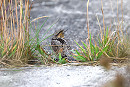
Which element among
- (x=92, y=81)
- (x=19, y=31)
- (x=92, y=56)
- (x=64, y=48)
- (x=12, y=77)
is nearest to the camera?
(x=92, y=81)

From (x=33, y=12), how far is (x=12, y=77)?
3651 millimetres

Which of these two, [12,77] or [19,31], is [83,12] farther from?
[12,77]

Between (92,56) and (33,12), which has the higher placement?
(33,12)

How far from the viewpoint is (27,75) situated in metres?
1.42

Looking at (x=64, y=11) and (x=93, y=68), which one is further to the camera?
(x=64, y=11)

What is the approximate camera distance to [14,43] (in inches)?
71.1

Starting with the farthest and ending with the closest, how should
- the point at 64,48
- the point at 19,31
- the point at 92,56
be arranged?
the point at 64,48
the point at 92,56
the point at 19,31

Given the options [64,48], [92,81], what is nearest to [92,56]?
[64,48]

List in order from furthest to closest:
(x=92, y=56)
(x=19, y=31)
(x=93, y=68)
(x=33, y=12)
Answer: (x=33, y=12)
(x=92, y=56)
(x=19, y=31)
(x=93, y=68)

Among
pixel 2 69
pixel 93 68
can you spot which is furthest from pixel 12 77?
pixel 93 68

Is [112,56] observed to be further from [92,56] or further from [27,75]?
[27,75]

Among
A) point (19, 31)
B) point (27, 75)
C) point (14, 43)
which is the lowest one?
point (27, 75)

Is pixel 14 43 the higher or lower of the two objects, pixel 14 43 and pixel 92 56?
the higher

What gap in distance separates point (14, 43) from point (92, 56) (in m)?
0.74
